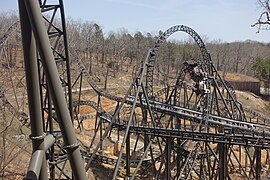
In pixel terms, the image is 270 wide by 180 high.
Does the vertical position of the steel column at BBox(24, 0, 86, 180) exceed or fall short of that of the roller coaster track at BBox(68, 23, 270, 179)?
it exceeds it

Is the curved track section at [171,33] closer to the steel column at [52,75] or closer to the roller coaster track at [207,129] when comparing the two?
the roller coaster track at [207,129]

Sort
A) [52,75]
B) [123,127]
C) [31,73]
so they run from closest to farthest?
[52,75]
[31,73]
[123,127]

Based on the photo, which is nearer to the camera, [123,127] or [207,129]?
[207,129]

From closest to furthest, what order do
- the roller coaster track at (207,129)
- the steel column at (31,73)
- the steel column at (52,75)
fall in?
the steel column at (52,75) → the steel column at (31,73) → the roller coaster track at (207,129)

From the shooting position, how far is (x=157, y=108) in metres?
17.5

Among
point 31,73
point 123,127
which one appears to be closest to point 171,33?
point 123,127

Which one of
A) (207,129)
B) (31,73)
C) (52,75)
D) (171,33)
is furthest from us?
(171,33)

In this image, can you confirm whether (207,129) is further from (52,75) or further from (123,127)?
(52,75)

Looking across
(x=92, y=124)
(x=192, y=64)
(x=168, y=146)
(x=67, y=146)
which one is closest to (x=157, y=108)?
(x=192, y=64)

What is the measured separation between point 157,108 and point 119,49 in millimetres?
38244

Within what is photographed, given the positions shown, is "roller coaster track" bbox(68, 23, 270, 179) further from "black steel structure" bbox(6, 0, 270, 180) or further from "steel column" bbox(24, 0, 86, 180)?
"steel column" bbox(24, 0, 86, 180)

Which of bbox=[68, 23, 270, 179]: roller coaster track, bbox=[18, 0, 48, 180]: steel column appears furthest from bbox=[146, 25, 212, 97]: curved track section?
bbox=[18, 0, 48, 180]: steel column

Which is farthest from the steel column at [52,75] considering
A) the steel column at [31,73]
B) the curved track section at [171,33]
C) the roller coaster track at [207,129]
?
the curved track section at [171,33]

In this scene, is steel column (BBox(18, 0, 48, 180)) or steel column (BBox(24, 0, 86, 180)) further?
steel column (BBox(18, 0, 48, 180))
